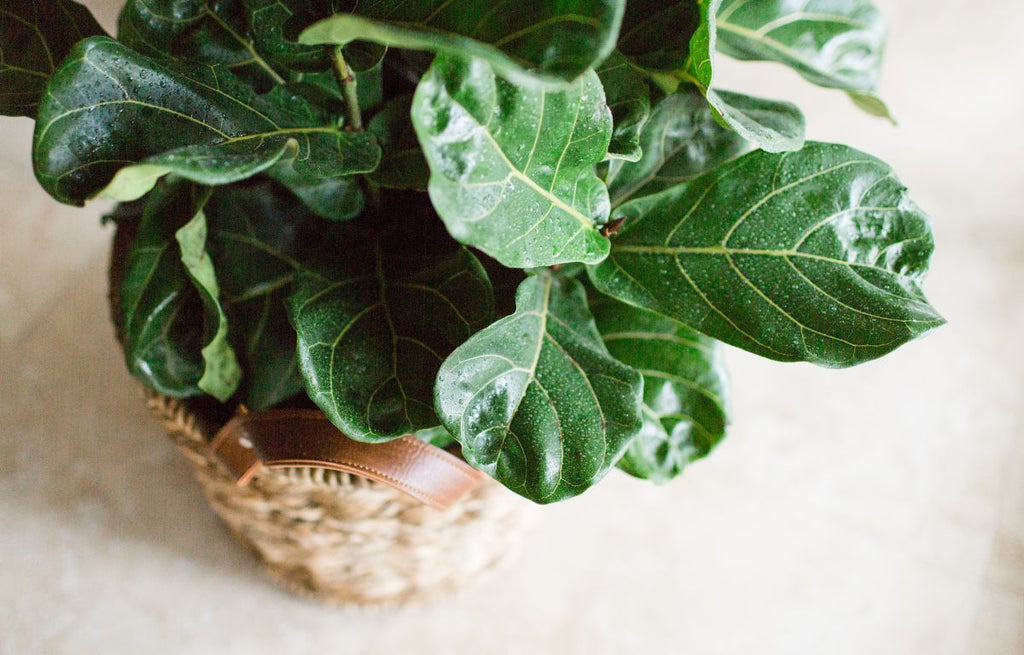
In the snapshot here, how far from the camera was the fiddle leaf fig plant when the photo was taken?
0.47m

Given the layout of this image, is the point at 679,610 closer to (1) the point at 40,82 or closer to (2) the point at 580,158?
(2) the point at 580,158

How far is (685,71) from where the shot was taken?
582 mm

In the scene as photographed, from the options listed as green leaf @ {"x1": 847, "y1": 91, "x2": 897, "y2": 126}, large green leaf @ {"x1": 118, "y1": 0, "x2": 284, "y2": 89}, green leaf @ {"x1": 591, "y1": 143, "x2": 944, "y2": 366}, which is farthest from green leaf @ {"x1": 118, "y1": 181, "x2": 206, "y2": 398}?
green leaf @ {"x1": 847, "y1": 91, "x2": 897, "y2": 126}

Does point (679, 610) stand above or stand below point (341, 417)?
below

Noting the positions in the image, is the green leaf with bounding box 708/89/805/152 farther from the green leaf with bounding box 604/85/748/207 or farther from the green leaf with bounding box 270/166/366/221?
the green leaf with bounding box 270/166/366/221

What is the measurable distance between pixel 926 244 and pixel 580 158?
248mm

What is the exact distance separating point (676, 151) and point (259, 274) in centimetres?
37

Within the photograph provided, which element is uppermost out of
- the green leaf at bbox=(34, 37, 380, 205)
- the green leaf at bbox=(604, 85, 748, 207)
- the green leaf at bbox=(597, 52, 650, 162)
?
the green leaf at bbox=(34, 37, 380, 205)

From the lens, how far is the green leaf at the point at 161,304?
0.66m

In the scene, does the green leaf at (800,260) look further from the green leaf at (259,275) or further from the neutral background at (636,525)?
the neutral background at (636,525)

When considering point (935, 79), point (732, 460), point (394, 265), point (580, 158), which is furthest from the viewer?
point (935, 79)

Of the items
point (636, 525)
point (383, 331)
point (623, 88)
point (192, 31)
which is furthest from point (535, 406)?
point (636, 525)

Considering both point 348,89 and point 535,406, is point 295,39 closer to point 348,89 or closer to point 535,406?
point 348,89

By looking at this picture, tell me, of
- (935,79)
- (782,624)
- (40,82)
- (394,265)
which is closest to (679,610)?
(782,624)
